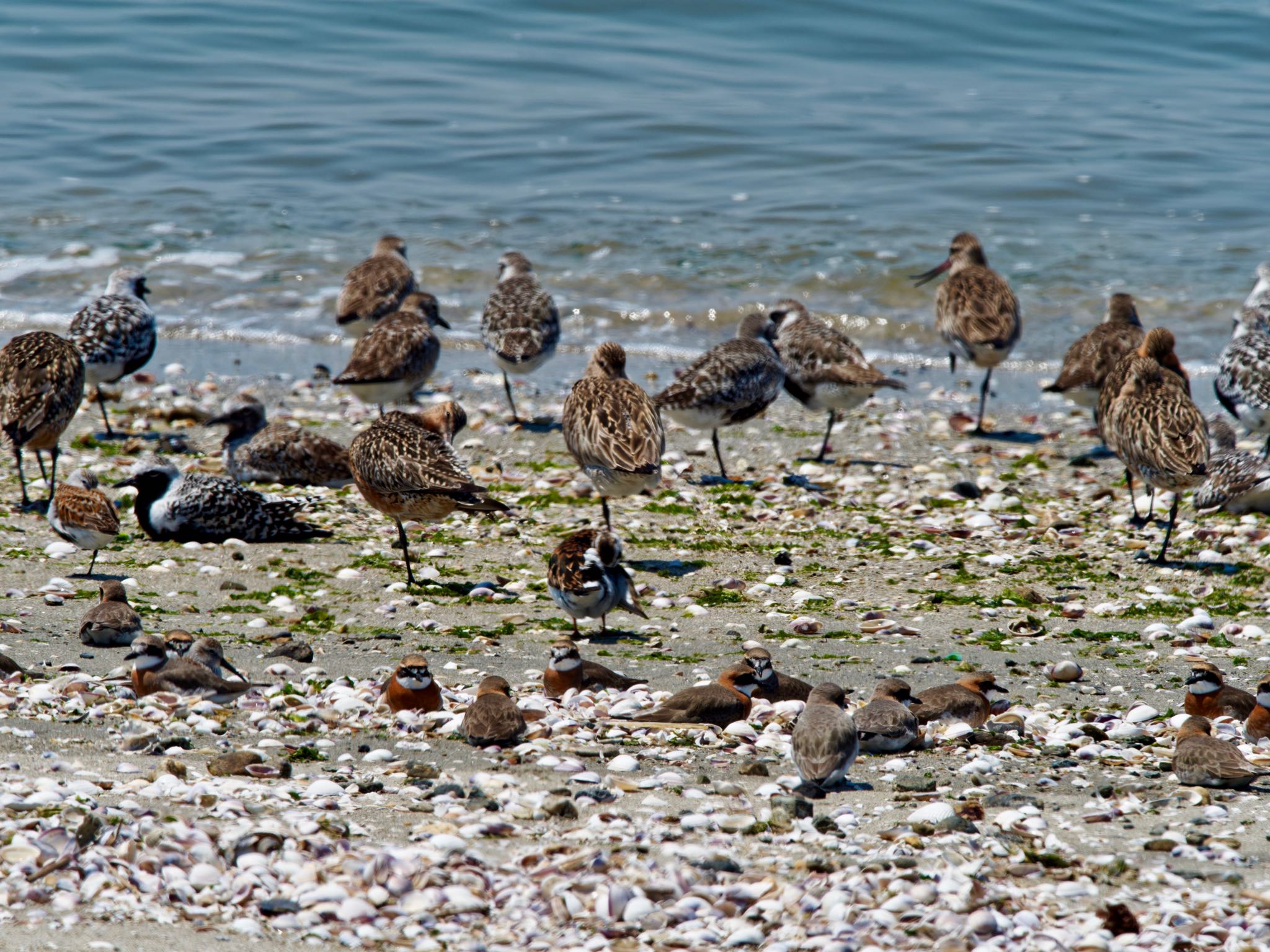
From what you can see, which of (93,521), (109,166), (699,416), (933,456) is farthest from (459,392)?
(109,166)

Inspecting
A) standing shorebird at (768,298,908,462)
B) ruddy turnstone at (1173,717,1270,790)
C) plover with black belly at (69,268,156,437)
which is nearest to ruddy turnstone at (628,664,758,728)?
ruddy turnstone at (1173,717,1270,790)

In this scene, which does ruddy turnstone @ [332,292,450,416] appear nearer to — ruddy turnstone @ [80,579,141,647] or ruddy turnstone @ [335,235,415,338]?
ruddy turnstone @ [335,235,415,338]

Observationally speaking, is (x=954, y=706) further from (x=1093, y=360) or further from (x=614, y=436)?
(x=1093, y=360)

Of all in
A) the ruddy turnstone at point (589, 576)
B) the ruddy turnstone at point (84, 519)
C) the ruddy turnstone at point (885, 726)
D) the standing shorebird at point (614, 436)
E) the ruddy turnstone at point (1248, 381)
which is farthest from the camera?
the ruddy turnstone at point (1248, 381)

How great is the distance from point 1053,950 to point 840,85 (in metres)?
28.2

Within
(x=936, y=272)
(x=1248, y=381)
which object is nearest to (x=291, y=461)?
(x=1248, y=381)

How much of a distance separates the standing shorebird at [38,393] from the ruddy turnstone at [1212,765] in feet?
26.4

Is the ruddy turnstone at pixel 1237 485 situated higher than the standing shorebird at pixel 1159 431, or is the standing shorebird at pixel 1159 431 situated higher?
the standing shorebird at pixel 1159 431

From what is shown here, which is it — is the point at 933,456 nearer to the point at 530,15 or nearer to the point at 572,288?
the point at 572,288

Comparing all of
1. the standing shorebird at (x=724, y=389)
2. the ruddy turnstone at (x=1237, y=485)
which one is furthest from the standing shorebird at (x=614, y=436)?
the ruddy turnstone at (x=1237, y=485)

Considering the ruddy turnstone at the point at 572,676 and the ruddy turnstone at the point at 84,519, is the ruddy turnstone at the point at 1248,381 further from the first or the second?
the ruddy turnstone at the point at 84,519

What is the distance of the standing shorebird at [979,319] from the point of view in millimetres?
14656

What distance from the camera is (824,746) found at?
5715 millimetres

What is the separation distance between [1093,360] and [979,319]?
1485 mm
